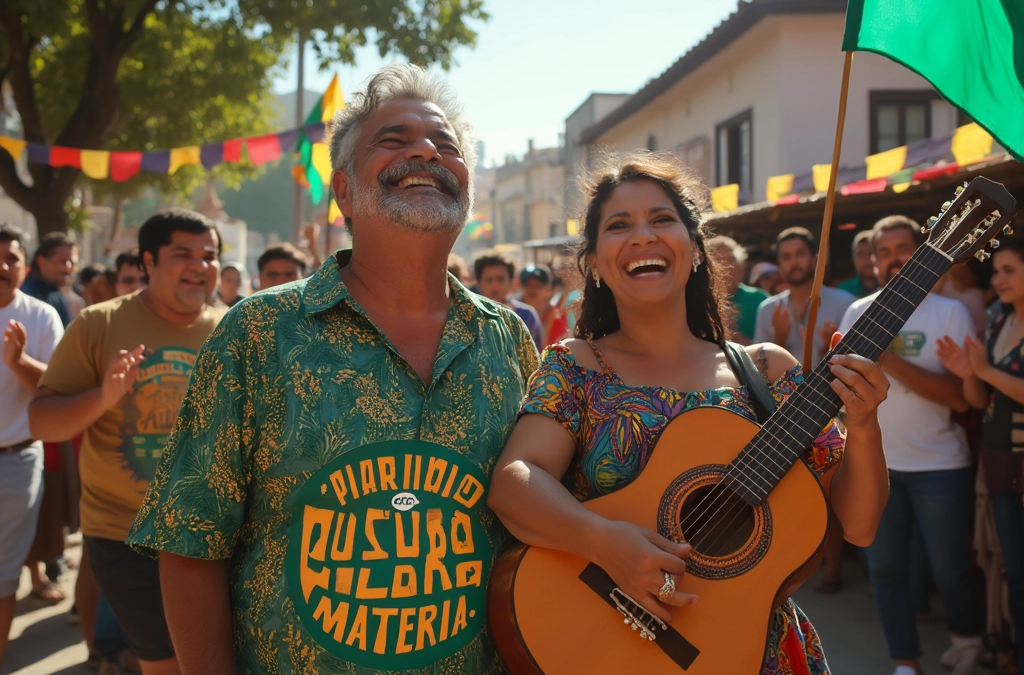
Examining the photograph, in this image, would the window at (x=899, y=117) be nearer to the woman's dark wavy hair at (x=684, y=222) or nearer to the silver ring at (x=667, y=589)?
the woman's dark wavy hair at (x=684, y=222)

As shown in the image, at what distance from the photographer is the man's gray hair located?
221 cm

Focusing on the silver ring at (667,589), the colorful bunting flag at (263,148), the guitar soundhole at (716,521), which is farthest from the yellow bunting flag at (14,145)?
the silver ring at (667,589)

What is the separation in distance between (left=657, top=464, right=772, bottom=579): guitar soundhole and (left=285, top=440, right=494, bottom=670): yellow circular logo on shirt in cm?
53

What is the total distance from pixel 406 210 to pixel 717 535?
1085 millimetres

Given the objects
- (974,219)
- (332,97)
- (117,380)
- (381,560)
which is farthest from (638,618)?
(332,97)

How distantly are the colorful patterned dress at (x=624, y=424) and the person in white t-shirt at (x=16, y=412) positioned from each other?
3.21m

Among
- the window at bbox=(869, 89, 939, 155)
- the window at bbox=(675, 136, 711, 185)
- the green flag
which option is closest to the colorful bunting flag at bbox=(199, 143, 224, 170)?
the window at bbox=(675, 136, 711, 185)

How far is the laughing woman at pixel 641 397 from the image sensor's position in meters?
1.93

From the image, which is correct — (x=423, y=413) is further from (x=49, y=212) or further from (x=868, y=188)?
(x=49, y=212)

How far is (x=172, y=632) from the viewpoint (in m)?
1.80

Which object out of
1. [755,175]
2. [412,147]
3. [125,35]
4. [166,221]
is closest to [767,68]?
[755,175]

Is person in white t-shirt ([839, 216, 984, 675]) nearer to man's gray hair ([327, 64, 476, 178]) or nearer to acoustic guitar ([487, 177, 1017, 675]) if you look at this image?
acoustic guitar ([487, 177, 1017, 675])

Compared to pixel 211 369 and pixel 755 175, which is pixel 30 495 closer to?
→ pixel 211 369

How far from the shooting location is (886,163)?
7555mm
